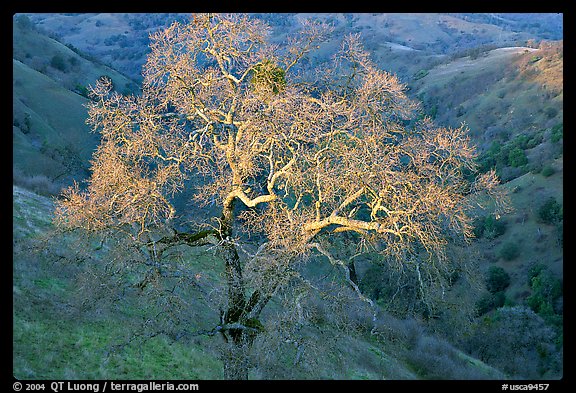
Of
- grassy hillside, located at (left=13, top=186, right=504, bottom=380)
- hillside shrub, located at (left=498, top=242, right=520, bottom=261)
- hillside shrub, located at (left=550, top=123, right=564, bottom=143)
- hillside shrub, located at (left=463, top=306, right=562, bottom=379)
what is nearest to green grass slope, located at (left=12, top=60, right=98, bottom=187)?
grassy hillside, located at (left=13, top=186, right=504, bottom=380)

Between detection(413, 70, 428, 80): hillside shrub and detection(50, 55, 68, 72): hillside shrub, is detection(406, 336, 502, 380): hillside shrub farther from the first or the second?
detection(413, 70, 428, 80): hillside shrub

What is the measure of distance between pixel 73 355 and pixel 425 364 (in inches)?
507

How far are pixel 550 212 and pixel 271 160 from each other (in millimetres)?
42265

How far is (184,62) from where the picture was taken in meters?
9.95

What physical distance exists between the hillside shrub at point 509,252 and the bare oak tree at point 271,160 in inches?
1513

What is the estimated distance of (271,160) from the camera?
9.80 metres

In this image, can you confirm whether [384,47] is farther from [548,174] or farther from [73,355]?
[73,355]

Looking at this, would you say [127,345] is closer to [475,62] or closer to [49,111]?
[49,111]

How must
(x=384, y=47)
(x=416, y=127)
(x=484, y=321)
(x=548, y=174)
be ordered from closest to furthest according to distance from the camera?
(x=416, y=127) < (x=484, y=321) < (x=548, y=174) < (x=384, y=47)

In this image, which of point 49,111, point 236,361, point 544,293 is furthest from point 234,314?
point 49,111

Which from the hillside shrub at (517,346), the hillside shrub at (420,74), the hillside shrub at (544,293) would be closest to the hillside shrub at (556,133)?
the hillside shrub at (544,293)

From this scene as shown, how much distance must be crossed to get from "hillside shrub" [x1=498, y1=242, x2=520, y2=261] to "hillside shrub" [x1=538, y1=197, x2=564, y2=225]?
3.79 m

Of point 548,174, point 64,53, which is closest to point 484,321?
point 548,174

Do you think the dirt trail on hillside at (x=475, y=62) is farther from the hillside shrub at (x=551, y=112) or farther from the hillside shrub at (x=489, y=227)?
the hillside shrub at (x=489, y=227)
